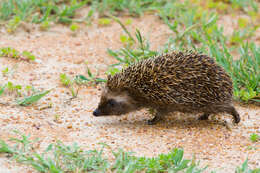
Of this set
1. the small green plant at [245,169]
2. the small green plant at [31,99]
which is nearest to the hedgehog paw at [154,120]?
the small green plant at [31,99]

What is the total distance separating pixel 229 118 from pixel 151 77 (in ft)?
4.96

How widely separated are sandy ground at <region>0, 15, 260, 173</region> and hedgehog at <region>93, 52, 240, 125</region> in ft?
0.91

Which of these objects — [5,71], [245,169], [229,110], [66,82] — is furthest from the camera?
[66,82]

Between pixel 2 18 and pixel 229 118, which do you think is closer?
pixel 229 118

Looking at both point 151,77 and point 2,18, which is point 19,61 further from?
point 151,77

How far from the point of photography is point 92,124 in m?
6.40

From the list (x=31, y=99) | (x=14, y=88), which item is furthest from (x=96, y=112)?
(x=14, y=88)

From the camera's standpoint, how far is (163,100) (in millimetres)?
6344

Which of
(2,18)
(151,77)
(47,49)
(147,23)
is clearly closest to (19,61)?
(47,49)

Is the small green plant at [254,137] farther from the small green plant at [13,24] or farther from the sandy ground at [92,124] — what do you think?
the small green plant at [13,24]

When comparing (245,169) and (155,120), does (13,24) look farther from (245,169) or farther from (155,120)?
(245,169)

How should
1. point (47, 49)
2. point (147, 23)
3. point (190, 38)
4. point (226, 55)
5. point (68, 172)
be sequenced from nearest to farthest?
point (68, 172) < point (226, 55) < point (47, 49) < point (190, 38) < point (147, 23)

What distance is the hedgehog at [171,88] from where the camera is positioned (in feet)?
20.5

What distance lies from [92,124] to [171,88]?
1.31 m
